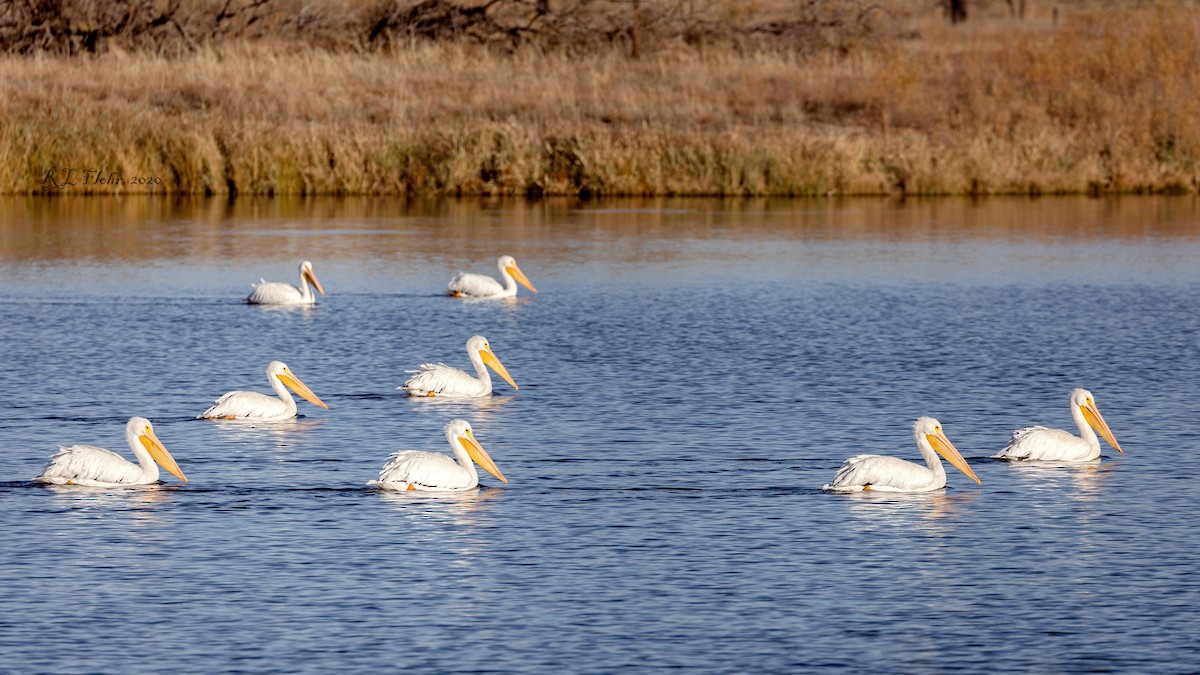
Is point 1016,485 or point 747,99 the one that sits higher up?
point 747,99

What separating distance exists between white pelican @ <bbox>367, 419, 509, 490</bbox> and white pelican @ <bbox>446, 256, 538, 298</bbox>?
9880 millimetres

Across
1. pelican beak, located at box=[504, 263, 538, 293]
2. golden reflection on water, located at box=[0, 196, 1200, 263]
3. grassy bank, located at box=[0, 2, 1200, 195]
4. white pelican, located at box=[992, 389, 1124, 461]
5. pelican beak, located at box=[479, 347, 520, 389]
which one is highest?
grassy bank, located at box=[0, 2, 1200, 195]

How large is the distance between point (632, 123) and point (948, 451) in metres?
→ 24.7

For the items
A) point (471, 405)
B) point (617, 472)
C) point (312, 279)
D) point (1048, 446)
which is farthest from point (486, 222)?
point (1048, 446)

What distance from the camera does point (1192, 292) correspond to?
21828 mm

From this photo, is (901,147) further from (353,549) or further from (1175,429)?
(353,549)

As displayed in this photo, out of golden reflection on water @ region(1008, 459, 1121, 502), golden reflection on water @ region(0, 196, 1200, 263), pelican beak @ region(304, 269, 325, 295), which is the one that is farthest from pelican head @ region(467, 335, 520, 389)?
golden reflection on water @ region(0, 196, 1200, 263)

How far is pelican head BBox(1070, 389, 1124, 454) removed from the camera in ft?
41.2

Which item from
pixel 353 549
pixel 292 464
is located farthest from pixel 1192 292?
pixel 353 549

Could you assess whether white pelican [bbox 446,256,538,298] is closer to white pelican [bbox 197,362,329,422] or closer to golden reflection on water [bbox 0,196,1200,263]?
golden reflection on water [bbox 0,196,1200,263]

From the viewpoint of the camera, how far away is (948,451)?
11508 mm

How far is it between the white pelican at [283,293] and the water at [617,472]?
256mm

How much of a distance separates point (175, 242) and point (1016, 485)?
1677 cm

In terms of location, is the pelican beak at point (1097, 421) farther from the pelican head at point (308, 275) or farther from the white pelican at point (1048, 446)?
the pelican head at point (308, 275)
